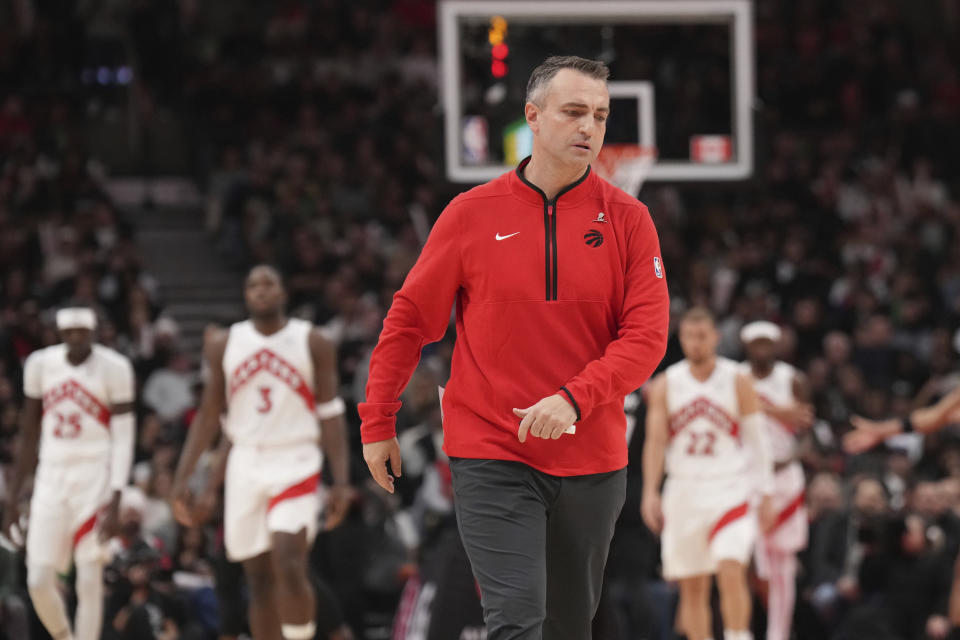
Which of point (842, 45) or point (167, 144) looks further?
point (842, 45)

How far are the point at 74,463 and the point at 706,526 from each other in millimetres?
3830

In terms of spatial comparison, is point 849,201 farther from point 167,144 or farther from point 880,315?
point 167,144

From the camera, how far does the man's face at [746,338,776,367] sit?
9.83 m

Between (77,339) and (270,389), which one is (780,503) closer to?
(270,389)

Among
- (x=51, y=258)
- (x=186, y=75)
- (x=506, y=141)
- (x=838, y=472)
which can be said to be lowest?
(x=838, y=472)

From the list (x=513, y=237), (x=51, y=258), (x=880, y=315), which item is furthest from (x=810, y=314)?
(x=513, y=237)

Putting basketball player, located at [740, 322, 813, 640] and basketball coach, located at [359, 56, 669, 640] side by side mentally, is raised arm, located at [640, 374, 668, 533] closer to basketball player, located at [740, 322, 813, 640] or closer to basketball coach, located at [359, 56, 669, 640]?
basketball player, located at [740, 322, 813, 640]

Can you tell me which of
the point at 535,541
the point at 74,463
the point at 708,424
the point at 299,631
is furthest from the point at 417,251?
the point at 535,541

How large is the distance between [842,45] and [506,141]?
35.1ft

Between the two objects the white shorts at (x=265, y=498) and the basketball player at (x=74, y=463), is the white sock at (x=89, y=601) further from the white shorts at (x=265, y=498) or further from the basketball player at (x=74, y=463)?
the white shorts at (x=265, y=498)

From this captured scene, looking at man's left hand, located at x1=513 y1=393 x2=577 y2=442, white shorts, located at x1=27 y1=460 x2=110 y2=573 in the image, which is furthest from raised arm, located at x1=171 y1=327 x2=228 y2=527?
man's left hand, located at x1=513 y1=393 x2=577 y2=442

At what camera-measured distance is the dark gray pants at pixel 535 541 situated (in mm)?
4293

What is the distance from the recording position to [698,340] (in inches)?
340

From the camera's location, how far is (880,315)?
14.9 metres
